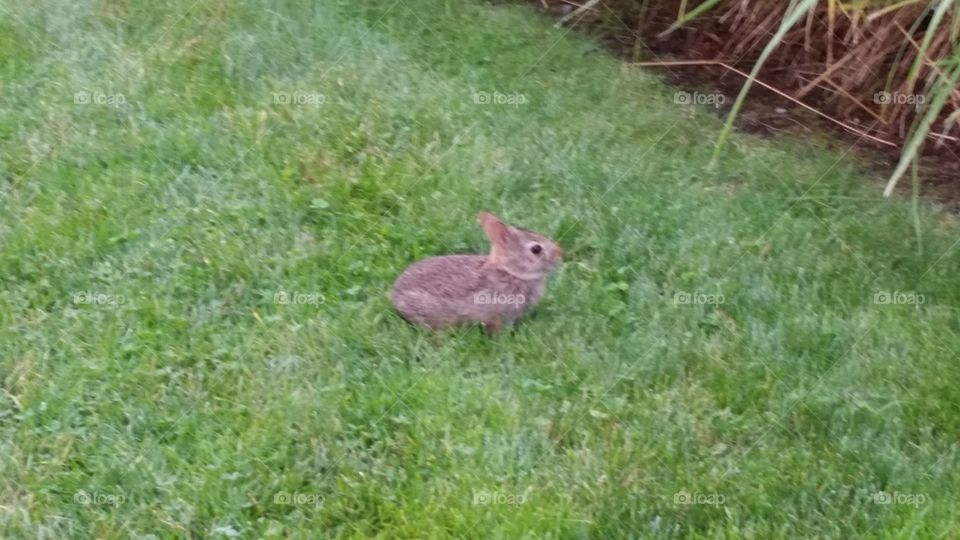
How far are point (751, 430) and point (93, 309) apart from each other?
2344 mm
